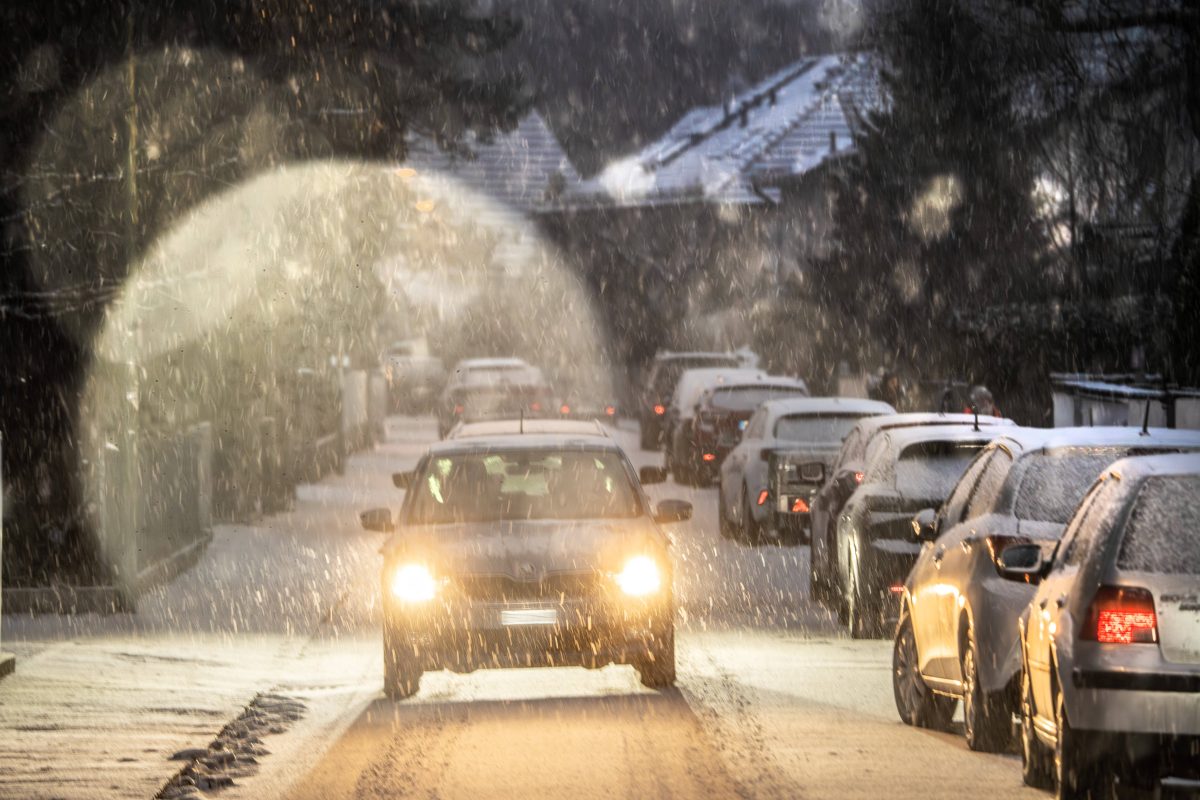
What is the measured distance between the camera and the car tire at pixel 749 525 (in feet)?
72.7

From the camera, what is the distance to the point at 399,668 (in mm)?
11781

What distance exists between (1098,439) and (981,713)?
152 cm

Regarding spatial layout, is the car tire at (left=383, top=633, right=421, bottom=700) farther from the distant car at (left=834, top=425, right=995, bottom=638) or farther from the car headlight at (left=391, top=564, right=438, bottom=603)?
the distant car at (left=834, top=425, right=995, bottom=638)

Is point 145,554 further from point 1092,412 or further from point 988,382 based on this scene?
point 988,382

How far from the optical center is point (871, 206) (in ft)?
141

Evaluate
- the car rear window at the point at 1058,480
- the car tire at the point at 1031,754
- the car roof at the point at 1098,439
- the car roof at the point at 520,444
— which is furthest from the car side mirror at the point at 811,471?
the car tire at the point at 1031,754

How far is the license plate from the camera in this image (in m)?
11.6

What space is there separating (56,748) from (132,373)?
26.9ft

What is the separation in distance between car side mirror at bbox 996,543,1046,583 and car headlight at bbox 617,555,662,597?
3.48 metres

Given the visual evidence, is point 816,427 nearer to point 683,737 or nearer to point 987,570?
point 683,737

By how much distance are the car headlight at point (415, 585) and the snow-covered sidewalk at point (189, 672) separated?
70cm

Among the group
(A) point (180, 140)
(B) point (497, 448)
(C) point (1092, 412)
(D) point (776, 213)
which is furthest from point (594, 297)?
(B) point (497, 448)

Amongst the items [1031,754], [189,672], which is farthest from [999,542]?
[189,672]

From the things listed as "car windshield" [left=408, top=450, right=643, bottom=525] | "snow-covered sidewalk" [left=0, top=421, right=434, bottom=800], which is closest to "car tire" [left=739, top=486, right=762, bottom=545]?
"snow-covered sidewalk" [left=0, top=421, right=434, bottom=800]
